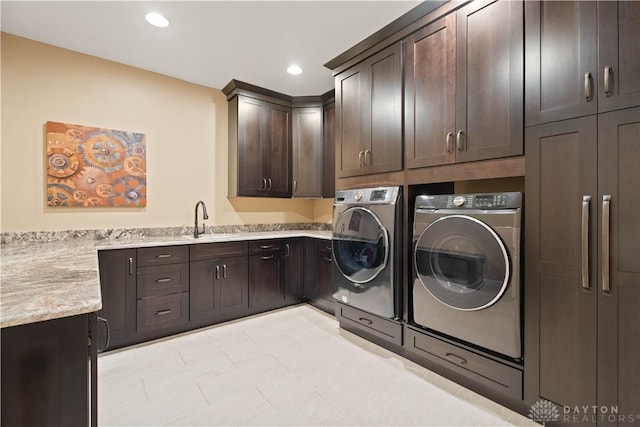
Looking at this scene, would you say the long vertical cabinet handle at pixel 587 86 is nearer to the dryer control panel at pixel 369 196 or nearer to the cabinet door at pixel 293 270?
the dryer control panel at pixel 369 196

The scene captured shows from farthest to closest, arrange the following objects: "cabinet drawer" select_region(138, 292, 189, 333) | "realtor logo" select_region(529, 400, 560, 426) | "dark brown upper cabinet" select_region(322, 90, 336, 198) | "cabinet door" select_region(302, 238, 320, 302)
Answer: "dark brown upper cabinet" select_region(322, 90, 336, 198)
"cabinet door" select_region(302, 238, 320, 302)
"cabinet drawer" select_region(138, 292, 189, 333)
"realtor logo" select_region(529, 400, 560, 426)

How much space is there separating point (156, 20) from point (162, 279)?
2189 millimetres

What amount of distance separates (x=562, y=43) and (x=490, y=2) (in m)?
0.55

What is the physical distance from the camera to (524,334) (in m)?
1.65

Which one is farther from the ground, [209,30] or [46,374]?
[209,30]

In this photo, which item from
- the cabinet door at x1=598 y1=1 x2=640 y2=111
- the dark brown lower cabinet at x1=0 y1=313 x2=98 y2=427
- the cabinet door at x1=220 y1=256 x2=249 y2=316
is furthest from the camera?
the cabinet door at x1=220 y1=256 x2=249 y2=316

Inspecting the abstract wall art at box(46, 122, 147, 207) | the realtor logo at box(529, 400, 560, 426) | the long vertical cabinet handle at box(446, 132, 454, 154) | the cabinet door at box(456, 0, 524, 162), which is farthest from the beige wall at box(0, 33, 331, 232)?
the realtor logo at box(529, 400, 560, 426)

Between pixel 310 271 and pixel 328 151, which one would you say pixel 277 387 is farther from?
pixel 328 151

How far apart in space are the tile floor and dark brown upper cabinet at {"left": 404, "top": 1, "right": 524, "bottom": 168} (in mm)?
1526

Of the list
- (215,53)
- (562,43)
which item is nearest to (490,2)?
(562,43)

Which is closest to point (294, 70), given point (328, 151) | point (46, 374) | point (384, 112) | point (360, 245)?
point (328, 151)

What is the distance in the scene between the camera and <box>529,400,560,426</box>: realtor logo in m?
1.56

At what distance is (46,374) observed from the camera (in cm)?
85

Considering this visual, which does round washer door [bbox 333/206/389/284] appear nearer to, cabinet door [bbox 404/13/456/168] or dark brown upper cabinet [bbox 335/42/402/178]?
dark brown upper cabinet [bbox 335/42/402/178]
